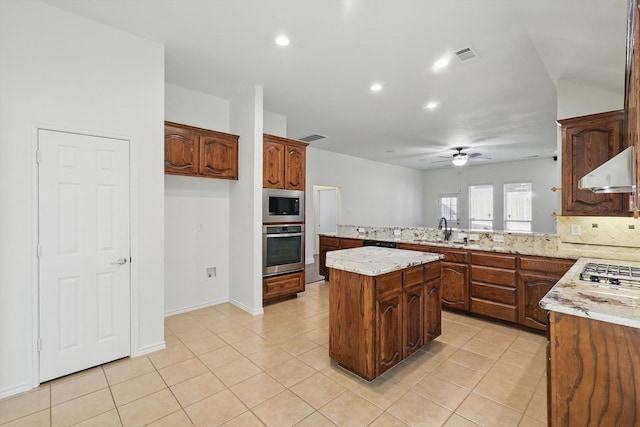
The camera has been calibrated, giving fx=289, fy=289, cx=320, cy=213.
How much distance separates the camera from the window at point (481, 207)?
9.88m

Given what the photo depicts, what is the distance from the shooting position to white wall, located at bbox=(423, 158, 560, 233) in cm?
880

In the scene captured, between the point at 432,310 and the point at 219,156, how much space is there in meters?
3.23

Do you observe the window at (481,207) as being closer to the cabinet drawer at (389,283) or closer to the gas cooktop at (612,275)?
the gas cooktop at (612,275)

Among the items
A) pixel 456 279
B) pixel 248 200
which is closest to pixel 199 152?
pixel 248 200

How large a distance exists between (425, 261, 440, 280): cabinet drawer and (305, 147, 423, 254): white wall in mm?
4774

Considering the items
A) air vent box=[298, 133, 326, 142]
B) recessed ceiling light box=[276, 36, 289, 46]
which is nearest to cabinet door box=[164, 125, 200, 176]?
recessed ceiling light box=[276, 36, 289, 46]

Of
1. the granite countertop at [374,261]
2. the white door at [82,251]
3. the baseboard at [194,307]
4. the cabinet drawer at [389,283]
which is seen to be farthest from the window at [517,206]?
the white door at [82,251]

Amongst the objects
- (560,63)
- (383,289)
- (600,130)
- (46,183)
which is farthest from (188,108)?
(600,130)

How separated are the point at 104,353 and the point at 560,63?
5.05 metres

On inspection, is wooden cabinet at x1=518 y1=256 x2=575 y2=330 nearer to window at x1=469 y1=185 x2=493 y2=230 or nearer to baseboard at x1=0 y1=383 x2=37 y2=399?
baseboard at x1=0 y1=383 x2=37 y2=399

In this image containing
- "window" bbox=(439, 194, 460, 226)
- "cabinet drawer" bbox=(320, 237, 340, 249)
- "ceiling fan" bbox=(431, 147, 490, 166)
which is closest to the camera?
"cabinet drawer" bbox=(320, 237, 340, 249)

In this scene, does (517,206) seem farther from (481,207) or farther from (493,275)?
(493,275)

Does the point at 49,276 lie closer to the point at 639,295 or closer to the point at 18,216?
the point at 18,216

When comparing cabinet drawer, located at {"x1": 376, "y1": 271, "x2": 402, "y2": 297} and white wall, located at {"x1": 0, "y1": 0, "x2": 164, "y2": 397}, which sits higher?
white wall, located at {"x1": 0, "y1": 0, "x2": 164, "y2": 397}
